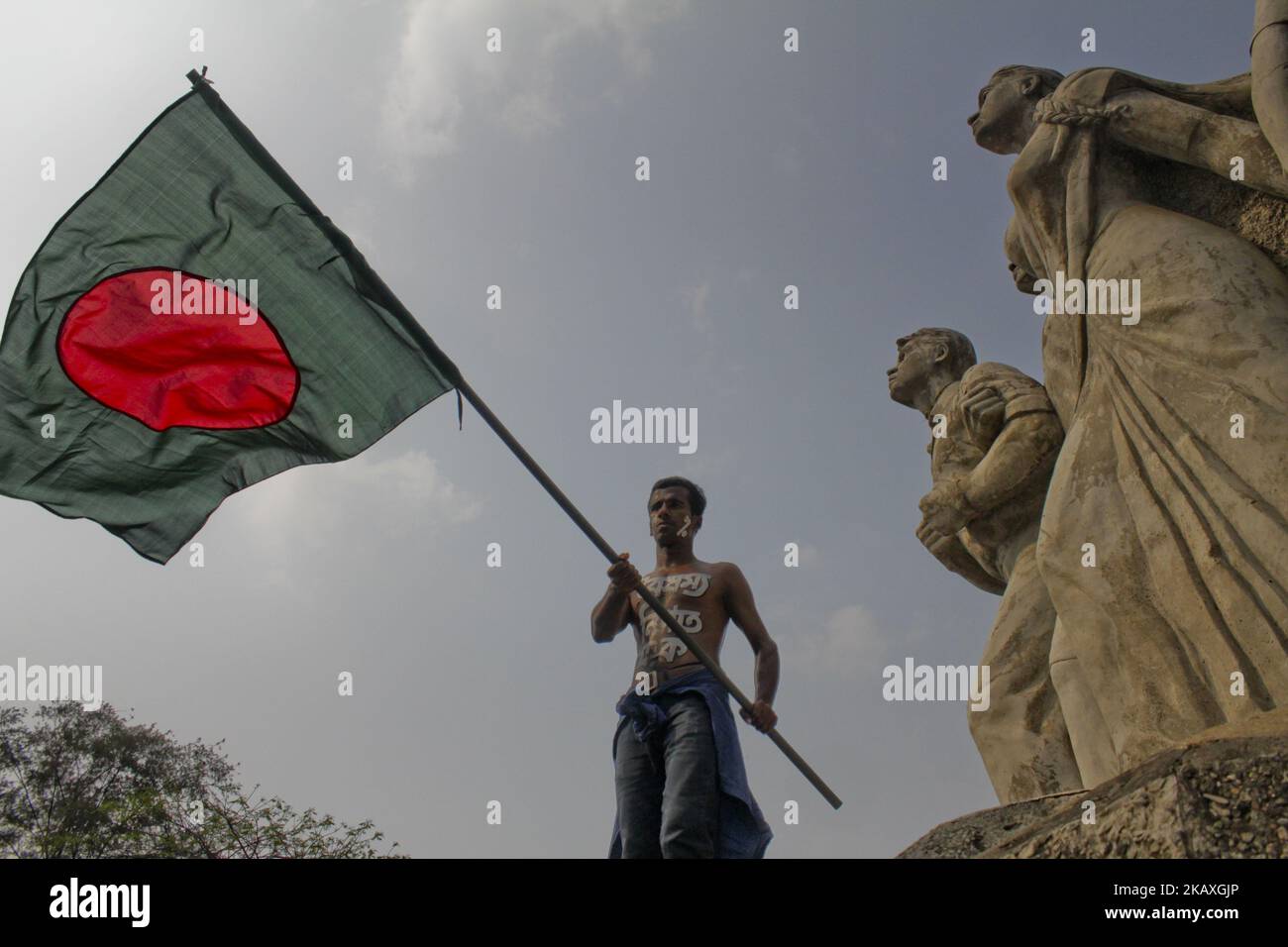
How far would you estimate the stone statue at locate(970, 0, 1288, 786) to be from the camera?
388cm

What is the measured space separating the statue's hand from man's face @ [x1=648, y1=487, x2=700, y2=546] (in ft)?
4.34

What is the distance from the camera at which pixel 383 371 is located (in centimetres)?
561

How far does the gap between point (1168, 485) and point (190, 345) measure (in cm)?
418

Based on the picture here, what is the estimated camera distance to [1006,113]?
215 inches

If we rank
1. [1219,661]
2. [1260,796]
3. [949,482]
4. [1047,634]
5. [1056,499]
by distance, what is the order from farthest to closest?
1. [949,482]
2. [1047,634]
3. [1056,499]
4. [1219,661]
5. [1260,796]

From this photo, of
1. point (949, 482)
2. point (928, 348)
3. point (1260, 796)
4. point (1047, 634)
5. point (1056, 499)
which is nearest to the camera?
point (1260, 796)

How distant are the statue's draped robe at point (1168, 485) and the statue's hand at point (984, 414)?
0.35 metres

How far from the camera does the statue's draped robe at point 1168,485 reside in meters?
3.84

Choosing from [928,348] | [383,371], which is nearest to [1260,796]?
[928,348]

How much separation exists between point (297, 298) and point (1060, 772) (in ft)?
12.9

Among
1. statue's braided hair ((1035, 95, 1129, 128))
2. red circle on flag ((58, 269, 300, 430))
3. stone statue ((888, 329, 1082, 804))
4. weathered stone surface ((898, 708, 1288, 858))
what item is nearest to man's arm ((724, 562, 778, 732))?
stone statue ((888, 329, 1082, 804))

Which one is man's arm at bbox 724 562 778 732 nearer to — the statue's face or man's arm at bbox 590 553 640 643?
man's arm at bbox 590 553 640 643

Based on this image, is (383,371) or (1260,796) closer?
(1260,796)
